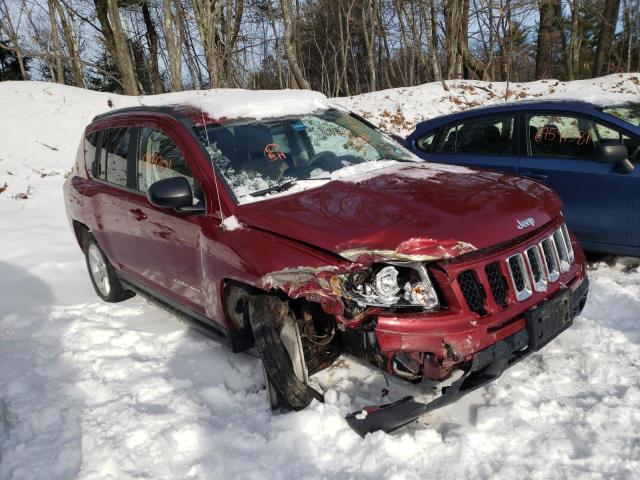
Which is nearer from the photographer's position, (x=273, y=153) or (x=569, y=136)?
(x=273, y=153)

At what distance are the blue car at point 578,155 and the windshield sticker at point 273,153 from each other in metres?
2.73

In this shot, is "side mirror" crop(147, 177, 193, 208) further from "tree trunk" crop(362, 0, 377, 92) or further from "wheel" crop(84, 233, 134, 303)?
"tree trunk" crop(362, 0, 377, 92)

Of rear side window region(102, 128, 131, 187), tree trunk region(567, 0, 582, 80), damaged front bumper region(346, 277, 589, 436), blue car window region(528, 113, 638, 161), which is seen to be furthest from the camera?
tree trunk region(567, 0, 582, 80)

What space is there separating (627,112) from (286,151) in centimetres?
349

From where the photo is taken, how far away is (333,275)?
8.10 ft

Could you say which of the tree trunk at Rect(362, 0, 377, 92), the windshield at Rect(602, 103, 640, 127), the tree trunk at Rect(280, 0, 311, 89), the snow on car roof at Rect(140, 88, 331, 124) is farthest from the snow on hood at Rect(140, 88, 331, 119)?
the tree trunk at Rect(362, 0, 377, 92)

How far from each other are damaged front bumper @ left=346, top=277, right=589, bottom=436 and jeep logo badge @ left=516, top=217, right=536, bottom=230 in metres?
0.39

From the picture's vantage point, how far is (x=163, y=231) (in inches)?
142

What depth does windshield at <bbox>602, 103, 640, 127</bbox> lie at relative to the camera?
482cm

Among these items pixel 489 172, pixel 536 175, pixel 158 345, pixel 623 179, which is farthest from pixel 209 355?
Answer: pixel 623 179

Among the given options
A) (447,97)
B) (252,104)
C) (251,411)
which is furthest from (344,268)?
(447,97)

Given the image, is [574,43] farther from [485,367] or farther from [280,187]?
[485,367]

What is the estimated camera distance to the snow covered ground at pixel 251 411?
8.36 ft

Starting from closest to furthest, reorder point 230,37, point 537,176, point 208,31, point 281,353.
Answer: point 281,353 → point 537,176 → point 208,31 → point 230,37
